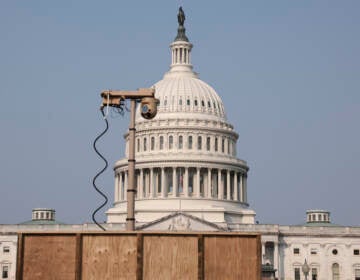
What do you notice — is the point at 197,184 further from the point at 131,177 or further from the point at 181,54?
the point at 131,177

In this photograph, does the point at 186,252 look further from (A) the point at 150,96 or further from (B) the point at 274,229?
(B) the point at 274,229

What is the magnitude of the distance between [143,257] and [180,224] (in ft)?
394

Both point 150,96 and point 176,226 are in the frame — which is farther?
point 176,226

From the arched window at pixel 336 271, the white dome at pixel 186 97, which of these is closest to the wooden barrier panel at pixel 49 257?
the arched window at pixel 336 271

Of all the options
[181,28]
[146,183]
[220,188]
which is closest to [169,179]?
[146,183]

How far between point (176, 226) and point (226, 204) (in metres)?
18.0

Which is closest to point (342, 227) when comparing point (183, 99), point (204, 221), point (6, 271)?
point (204, 221)

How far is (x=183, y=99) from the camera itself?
16788 cm

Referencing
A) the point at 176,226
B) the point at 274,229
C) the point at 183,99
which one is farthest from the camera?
the point at 183,99

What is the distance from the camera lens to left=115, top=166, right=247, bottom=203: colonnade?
514 ft

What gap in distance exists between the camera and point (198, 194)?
156 meters

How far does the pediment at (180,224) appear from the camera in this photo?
469ft

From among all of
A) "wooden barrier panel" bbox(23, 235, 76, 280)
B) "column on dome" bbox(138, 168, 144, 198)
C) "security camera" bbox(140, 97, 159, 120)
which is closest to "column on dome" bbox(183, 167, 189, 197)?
"column on dome" bbox(138, 168, 144, 198)

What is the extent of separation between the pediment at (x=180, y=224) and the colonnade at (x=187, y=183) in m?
11.6
